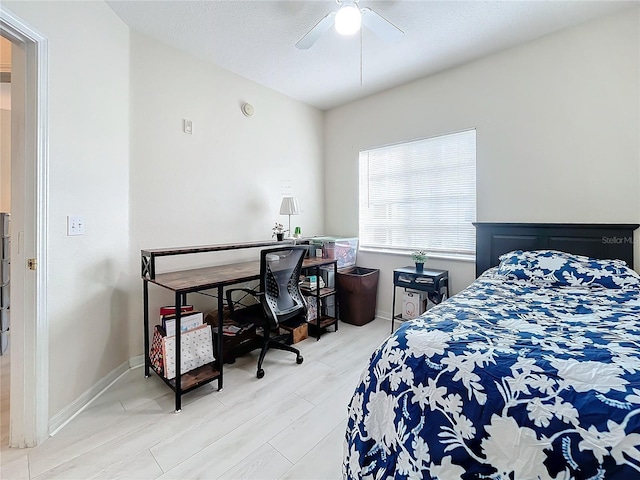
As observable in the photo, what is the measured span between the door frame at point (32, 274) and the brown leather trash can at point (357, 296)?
2601 mm

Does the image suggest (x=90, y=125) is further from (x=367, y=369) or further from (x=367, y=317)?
(x=367, y=317)

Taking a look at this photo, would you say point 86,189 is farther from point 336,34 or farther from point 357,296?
point 357,296

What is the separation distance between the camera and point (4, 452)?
1545 mm

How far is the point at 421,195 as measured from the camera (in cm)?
339

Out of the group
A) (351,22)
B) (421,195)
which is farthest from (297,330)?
(351,22)

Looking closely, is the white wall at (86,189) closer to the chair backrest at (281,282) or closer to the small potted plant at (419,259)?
the chair backrest at (281,282)

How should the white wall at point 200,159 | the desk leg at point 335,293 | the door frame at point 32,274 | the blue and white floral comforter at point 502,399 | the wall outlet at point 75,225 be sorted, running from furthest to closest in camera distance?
the desk leg at point 335,293 → the white wall at point 200,159 → the wall outlet at point 75,225 → the door frame at point 32,274 → the blue and white floral comforter at point 502,399

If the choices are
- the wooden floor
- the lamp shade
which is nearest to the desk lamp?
the lamp shade

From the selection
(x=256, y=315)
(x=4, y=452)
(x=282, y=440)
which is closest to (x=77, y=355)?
(x=4, y=452)

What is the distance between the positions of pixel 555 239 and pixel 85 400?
148 inches

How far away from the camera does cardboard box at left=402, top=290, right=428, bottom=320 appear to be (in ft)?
10.3

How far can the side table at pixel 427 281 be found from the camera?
2930mm

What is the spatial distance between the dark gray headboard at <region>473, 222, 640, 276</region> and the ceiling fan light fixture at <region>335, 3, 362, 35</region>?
2.06 meters

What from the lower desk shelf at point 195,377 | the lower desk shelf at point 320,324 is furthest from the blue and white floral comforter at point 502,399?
the lower desk shelf at point 320,324
